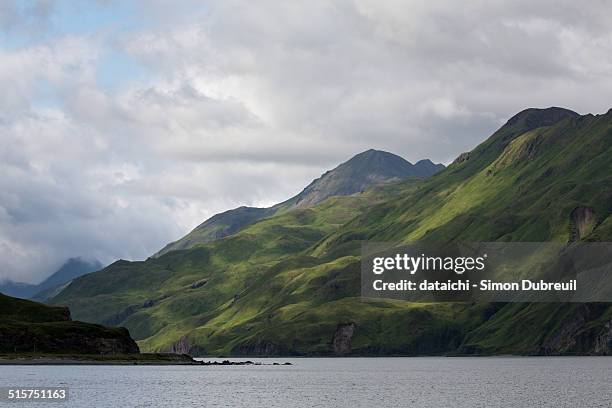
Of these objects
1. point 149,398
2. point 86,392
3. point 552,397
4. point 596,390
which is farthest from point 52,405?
point 596,390

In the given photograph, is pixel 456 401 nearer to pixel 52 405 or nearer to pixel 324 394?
pixel 324 394

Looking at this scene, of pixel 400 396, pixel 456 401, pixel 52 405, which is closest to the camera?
pixel 52 405

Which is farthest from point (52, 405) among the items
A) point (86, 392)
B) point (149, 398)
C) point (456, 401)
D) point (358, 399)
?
point (456, 401)

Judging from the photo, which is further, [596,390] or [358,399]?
[596,390]

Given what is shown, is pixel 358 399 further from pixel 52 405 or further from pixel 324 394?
pixel 52 405

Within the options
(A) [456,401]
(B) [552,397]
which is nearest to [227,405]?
(A) [456,401]

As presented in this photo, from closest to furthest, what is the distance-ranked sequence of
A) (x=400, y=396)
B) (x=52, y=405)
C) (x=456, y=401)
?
1. (x=52, y=405)
2. (x=456, y=401)
3. (x=400, y=396)

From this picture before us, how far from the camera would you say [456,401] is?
6836 inches

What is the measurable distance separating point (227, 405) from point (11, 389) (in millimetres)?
51061

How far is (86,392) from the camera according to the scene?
198 meters

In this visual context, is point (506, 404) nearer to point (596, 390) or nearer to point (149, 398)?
point (596, 390)

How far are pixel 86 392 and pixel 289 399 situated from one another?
46.1m

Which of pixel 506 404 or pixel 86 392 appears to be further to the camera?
pixel 86 392

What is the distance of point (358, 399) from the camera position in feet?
595
